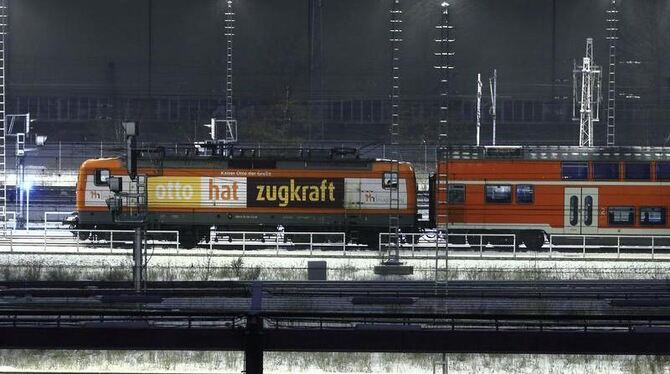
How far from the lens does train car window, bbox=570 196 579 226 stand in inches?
1013

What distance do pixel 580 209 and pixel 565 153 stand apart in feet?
4.02

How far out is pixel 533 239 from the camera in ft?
→ 85.3

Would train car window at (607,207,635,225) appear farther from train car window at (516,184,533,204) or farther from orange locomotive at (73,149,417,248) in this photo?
orange locomotive at (73,149,417,248)

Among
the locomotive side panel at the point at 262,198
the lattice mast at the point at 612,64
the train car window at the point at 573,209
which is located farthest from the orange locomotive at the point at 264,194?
the lattice mast at the point at 612,64

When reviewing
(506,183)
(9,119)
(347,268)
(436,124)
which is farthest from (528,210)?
(9,119)


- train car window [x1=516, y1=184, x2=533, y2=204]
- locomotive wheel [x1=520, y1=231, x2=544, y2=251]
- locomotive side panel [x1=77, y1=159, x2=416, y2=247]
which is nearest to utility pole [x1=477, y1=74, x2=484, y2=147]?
locomotive side panel [x1=77, y1=159, x2=416, y2=247]

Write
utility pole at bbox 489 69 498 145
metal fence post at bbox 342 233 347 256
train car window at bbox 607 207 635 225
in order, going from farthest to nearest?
utility pole at bbox 489 69 498 145 < train car window at bbox 607 207 635 225 < metal fence post at bbox 342 233 347 256

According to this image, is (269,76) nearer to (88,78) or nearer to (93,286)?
(88,78)

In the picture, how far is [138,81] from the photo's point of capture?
110ft

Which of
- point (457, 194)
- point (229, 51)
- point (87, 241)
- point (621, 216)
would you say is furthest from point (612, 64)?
point (87, 241)

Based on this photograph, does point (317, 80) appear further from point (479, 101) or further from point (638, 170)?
point (638, 170)

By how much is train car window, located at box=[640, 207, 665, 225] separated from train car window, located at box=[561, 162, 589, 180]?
1.49m

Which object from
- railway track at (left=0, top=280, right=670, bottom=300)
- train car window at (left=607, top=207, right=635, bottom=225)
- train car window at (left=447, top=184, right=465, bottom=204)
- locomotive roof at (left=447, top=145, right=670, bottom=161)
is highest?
locomotive roof at (left=447, top=145, right=670, bottom=161)

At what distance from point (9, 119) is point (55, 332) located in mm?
23520
